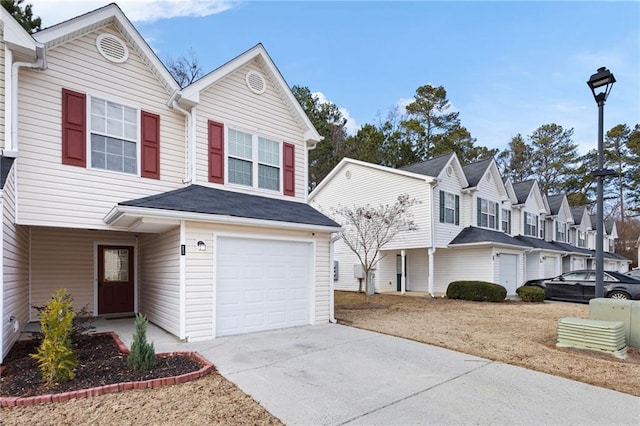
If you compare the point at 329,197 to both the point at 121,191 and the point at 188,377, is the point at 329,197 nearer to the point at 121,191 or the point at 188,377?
the point at 121,191

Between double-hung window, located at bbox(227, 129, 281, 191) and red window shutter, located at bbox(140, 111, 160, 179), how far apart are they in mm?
1689

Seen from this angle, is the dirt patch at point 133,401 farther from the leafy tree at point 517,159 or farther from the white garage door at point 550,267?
the leafy tree at point 517,159

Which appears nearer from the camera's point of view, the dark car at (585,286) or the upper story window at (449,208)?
the dark car at (585,286)

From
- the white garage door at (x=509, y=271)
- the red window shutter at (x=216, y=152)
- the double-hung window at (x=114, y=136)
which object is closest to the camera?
the double-hung window at (x=114, y=136)

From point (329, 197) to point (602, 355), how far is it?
16276mm

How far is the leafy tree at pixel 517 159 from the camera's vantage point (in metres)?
39.6

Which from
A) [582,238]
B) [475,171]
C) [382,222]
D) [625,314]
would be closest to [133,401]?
[625,314]

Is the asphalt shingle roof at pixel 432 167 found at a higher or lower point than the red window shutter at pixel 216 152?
higher

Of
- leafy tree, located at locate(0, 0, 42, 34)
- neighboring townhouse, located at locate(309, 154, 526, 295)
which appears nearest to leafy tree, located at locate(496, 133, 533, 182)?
neighboring townhouse, located at locate(309, 154, 526, 295)

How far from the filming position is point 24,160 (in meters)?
6.80

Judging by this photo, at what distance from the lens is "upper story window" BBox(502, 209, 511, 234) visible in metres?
21.2

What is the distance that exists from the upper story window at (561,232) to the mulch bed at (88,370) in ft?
95.8

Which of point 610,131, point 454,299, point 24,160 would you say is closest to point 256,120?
point 24,160

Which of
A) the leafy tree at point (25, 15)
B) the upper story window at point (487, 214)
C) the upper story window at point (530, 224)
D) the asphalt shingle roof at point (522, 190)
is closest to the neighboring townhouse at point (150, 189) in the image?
the leafy tree at point (25, 15)
